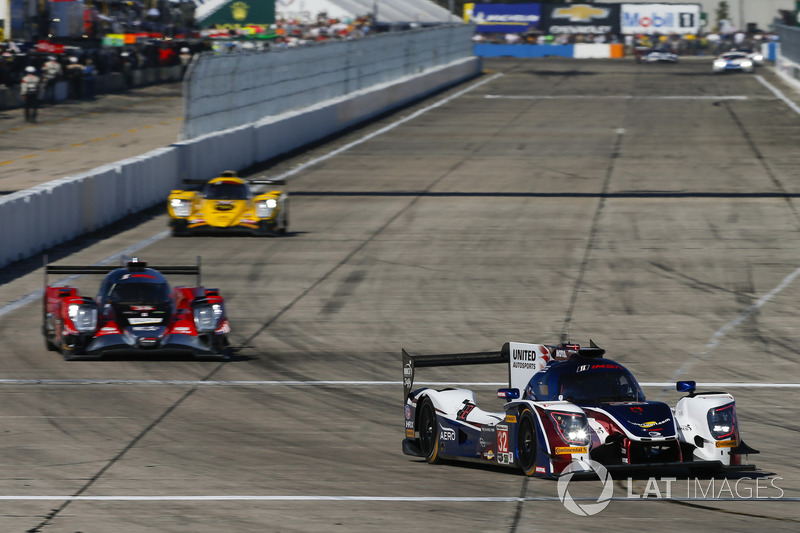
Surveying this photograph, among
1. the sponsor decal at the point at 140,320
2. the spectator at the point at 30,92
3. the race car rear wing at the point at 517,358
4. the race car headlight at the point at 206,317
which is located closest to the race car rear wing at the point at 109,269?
the race car headlight at the point at 206,317

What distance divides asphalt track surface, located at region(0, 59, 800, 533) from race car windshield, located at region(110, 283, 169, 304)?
3.01 feet

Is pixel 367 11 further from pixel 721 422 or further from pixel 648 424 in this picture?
pixel 648 424

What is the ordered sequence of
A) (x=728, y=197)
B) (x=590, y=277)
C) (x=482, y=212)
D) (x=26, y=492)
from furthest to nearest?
(x=728, y=197) < (x=482, y=212) < (x=590, y=277) < (x=26, y=492)

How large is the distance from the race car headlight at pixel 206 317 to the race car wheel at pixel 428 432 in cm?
609

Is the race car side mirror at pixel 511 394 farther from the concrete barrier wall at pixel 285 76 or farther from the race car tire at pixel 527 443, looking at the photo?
the concrete barrier wall at pixel 285 76

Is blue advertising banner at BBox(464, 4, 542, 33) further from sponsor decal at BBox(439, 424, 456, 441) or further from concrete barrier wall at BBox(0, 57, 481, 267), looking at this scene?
sponsor decal at BBox(439, 424, 456, 441)

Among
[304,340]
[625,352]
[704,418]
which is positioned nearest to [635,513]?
[704,418]

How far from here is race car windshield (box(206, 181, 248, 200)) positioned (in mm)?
30484

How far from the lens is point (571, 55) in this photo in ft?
436

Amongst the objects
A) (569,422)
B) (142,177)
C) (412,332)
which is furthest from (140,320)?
(142,177)

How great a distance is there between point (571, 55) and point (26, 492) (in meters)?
125

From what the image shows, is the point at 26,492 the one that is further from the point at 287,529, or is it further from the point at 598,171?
the point at 598,171

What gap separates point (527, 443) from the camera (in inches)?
477

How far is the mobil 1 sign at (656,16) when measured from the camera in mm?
144000
